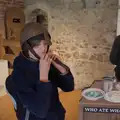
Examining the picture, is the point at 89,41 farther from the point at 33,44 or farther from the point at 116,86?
the point at 33,44

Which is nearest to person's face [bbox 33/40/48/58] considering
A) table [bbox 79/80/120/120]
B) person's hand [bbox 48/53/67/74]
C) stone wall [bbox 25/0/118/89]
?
person's hand [bbox 48/53/67/74]

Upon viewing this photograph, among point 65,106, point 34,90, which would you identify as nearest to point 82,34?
point 65,106

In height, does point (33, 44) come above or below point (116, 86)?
above

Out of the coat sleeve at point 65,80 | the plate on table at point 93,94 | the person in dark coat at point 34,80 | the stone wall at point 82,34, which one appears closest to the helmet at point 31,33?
the person in dark coat at point 34,80

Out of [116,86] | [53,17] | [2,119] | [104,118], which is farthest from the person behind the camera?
[53,17]

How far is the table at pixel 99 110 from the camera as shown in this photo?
161 centimetres

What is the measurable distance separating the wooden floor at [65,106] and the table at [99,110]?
2.41 meters

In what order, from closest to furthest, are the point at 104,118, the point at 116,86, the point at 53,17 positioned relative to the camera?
the point at 104,118 < the point at 116,86 < the point at 53,17

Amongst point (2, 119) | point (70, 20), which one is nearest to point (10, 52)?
point (70, 20)

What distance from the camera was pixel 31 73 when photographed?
1650 mm

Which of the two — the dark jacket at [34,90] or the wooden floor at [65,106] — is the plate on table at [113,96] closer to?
the dark jacket at [34,90]

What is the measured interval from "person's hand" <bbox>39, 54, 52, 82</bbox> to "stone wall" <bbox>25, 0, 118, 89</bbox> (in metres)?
3.86

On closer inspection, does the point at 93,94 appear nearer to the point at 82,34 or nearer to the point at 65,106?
the point at 65,106

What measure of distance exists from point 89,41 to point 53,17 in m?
0.92
